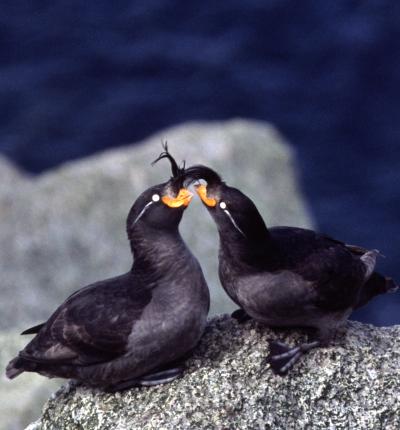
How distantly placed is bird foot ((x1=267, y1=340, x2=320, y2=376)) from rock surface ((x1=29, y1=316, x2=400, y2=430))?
5 cm

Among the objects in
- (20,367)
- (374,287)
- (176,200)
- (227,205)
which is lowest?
(374,287)

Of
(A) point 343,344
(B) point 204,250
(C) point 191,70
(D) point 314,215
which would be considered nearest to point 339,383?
(A) point 343,344

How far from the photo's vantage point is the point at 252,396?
657cm

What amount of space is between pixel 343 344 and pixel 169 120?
1353 cm

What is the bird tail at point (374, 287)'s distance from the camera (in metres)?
A: 7.36

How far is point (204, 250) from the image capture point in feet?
42.7

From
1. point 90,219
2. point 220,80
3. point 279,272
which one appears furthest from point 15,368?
point 220,80

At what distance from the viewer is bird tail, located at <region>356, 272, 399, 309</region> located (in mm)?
7363

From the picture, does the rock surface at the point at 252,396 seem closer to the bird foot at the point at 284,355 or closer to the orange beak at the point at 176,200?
the bird foot at the point at 284,355

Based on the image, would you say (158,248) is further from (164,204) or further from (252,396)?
(252,396)

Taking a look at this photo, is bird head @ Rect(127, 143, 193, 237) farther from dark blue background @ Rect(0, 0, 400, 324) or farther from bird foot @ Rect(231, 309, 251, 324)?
dark blue background @ Rect(0, 0, 400, 324)

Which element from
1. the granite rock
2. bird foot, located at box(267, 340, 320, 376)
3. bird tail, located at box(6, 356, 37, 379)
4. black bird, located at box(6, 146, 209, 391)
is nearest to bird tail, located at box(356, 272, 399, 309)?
bird foot, located at box(267, 340, 320, 376)

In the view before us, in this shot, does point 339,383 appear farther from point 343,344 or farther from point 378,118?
point 378,118

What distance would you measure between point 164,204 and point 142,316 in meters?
0.71
